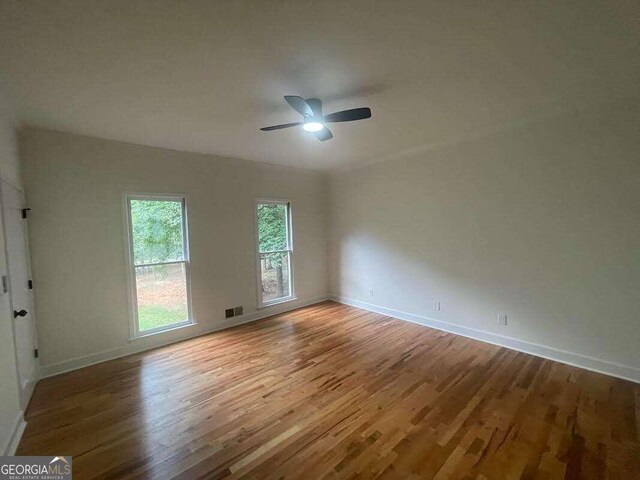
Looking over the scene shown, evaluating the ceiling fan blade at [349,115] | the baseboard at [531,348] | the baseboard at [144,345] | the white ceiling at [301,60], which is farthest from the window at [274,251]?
the ceiling fan blade at [349,115]

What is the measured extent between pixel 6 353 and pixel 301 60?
2893 mm

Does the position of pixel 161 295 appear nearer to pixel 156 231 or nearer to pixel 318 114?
pixel 156 231

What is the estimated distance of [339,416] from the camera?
88.9 inches

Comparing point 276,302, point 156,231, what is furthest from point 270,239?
point 156,231

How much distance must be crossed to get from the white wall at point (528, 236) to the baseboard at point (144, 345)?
1806 mm

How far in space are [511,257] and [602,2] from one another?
2.55 m

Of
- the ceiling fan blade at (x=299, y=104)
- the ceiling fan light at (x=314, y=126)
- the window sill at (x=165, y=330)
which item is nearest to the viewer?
the ceiling fan blade at (x=299, y=104)

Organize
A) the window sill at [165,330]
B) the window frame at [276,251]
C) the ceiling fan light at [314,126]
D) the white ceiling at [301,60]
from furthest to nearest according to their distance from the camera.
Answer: the window frame at [276,251] → the window sill at [165,330] → the ceiling fan light at [314,126] → the white ceiling at [301,60]

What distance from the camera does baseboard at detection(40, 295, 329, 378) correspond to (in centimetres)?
303

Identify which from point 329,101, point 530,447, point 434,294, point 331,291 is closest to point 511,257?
point 434,294

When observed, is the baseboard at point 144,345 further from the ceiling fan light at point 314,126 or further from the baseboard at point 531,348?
the ceiling fan light at point 314,126

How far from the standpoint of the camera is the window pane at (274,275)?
484 centimetres

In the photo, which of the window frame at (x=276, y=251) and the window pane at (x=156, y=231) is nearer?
the window pane at (x=156, y=231)

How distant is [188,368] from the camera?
10.1ft
